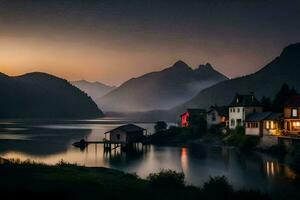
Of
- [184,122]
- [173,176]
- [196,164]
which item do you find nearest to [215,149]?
[196,164]

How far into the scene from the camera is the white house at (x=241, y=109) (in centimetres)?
9450

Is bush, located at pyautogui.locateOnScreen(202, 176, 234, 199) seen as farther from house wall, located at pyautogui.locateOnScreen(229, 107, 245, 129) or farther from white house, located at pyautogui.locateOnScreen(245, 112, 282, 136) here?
house wall, located at pyautogui.locateOnScreen(229, 107, 245, 129)

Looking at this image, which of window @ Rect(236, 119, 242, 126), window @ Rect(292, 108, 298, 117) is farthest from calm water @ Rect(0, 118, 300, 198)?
window @ Rect(292, 108, 298, 117)

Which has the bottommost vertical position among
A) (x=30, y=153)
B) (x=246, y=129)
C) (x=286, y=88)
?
(x=30, y=153)

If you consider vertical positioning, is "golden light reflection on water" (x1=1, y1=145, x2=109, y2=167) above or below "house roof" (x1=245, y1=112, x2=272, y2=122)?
below

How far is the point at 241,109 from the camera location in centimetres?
9544

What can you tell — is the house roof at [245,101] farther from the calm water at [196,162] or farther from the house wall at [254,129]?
the calm water at [196,162]

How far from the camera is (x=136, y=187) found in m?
→ 35.9

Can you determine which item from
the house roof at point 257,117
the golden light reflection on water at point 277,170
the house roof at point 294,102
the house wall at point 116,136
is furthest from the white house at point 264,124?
the house wall at point 116,136

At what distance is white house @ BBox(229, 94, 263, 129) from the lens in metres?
94.5

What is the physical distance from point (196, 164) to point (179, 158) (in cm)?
922

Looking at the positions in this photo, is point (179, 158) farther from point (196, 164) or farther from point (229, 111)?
point (229, 111)

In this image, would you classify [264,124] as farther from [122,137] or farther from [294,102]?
[122,137]

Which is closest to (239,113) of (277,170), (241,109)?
(241,109)
